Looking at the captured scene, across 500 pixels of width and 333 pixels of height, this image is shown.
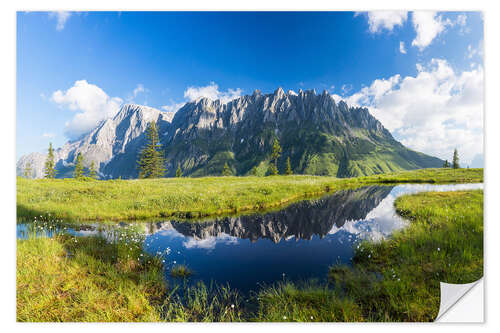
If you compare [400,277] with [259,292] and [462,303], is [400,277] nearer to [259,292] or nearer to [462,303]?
[462,303]

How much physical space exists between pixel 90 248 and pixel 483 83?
1266cm

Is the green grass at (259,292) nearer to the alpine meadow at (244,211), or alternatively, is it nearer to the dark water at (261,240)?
the alpine meadow at (244,211)

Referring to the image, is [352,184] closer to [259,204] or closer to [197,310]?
[259,204]

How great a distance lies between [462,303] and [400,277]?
1771 mm

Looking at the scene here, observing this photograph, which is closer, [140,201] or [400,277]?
[400,277]

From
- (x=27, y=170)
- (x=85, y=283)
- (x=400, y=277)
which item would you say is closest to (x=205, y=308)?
(x=85, y=283)

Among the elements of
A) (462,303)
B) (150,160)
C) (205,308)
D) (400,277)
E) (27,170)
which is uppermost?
(150,160)

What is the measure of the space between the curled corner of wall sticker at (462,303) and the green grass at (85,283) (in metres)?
5.93

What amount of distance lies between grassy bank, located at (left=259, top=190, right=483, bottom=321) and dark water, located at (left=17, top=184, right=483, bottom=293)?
1.73 ft

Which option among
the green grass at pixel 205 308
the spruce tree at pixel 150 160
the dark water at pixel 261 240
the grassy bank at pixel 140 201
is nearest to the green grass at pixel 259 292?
the green grass at pixel 205 308

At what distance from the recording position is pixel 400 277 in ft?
12.8

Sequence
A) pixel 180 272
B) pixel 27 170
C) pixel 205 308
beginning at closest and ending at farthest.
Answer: pixel 205 308 → pixel 180 272 → pixel 27 170

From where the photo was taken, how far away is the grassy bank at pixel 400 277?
3.42m

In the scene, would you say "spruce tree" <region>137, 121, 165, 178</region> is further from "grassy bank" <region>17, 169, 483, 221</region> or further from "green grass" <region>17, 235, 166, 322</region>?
"green grass" <region>17, 235, 166, 322</region>
